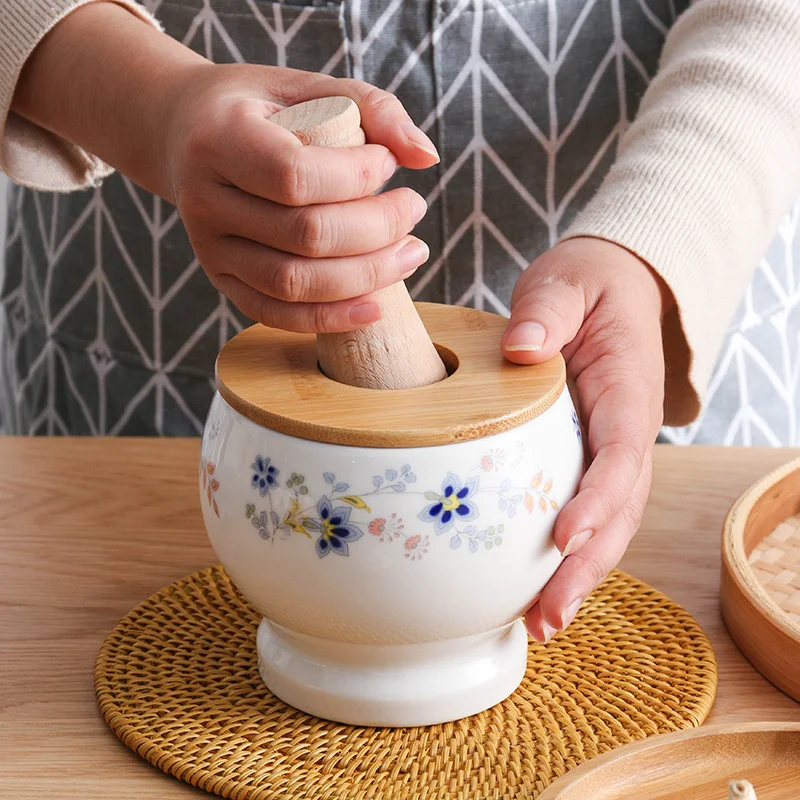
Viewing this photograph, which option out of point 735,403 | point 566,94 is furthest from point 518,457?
point 735,403

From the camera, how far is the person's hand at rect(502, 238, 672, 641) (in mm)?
575

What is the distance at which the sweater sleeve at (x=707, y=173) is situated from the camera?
81 cm

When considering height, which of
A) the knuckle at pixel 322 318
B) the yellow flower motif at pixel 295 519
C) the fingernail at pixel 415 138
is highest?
the fingernail at pixel 415 138

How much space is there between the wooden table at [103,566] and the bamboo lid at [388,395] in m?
0.20

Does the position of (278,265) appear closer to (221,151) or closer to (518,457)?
(221,151)

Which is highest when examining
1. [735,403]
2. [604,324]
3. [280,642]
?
[604,324]

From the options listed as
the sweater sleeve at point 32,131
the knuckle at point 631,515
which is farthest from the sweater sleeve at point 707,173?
the sweater sleeve at point 32,131

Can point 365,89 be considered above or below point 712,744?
above

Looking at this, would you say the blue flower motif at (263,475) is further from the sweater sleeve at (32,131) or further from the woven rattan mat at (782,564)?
the sweater sleeve at (32,131)

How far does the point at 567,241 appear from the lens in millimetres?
790

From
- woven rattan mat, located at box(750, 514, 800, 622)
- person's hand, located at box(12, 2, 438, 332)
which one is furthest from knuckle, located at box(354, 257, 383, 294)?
woven rattan mat, located at box(750, 514, 800, 622)

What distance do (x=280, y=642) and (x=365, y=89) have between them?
0.33 m

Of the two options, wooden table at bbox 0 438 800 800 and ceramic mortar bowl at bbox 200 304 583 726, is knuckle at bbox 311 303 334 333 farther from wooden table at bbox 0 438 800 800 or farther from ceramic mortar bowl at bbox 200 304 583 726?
wooden table at bbox 0 438 800 800

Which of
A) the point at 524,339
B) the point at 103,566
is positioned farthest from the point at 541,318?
the point at 103,566
